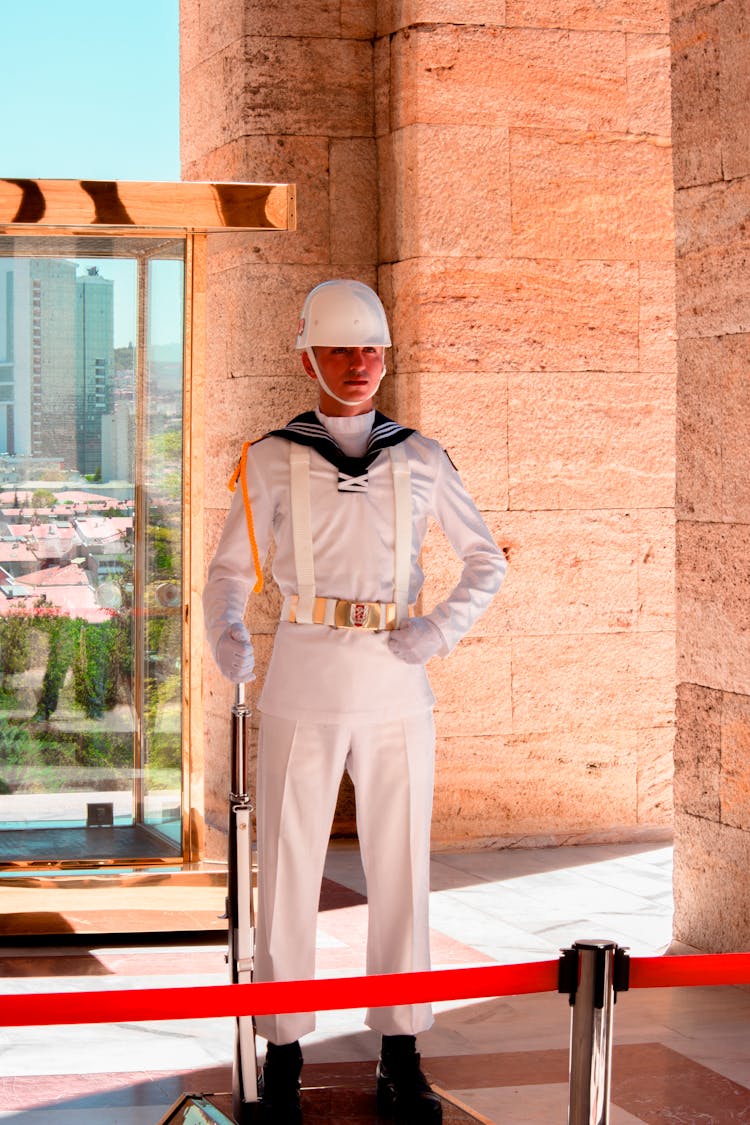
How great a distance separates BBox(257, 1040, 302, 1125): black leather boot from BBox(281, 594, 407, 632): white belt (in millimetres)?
949

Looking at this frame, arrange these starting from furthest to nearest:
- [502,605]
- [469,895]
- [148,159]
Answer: [148,159], [502,605], [469,895]

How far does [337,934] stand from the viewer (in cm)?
598

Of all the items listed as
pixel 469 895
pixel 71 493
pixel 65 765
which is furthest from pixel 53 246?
pixel 469 895

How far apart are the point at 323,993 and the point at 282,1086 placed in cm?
115

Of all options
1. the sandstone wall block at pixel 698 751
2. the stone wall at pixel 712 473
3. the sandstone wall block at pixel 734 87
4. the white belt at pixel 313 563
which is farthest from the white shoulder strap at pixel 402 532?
the sandstone wall block at pixel 734 87

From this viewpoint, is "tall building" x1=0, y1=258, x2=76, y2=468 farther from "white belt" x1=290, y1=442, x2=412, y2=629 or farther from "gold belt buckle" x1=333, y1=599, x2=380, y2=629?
"gold belt buckle" x1=333, y1=599, x2=380, y2=629

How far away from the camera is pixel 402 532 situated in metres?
3.98

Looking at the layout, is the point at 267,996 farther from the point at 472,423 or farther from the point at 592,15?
the point at 592,15

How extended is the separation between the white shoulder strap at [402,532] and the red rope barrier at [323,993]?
1.23 m

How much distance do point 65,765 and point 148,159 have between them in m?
5.90

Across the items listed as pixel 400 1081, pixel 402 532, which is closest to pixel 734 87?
pixel 402 532

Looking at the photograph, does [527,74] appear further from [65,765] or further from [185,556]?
[65,765]

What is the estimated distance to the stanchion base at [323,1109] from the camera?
3.85 m

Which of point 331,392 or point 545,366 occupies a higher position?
point 545,366
